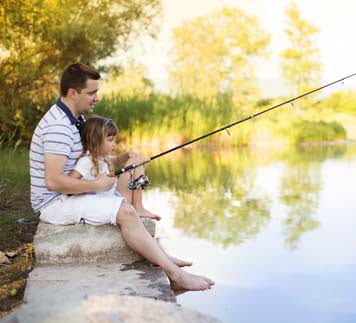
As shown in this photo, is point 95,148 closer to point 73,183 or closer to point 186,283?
point 73,183

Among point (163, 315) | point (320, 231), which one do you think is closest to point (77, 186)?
point (163, 315)

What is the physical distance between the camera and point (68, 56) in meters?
13.3

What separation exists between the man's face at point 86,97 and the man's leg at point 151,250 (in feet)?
2.00

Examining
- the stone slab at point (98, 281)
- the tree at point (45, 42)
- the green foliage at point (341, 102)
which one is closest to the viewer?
the stone slab at point (98, 281)

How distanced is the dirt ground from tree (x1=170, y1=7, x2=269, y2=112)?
18.9m

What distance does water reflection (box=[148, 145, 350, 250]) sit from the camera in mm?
5500

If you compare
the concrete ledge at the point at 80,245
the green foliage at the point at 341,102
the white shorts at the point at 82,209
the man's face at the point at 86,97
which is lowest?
the concrete ledge at the point at 80,245

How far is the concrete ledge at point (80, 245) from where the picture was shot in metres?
3.86

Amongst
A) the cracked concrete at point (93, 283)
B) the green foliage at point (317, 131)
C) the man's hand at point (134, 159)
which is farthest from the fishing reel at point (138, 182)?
the green foliage at point (317, 131)

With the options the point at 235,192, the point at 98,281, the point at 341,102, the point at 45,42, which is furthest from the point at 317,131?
the point at 98,281

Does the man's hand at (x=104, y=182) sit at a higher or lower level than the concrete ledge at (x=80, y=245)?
higher

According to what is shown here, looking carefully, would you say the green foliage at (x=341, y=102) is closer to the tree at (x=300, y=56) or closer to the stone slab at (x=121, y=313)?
the tree at (x=300, y=56)

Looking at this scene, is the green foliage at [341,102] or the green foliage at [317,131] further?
the green foliage at [341,102]

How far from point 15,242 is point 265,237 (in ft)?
→ 5.85
